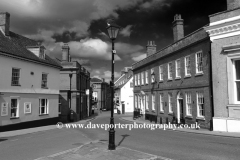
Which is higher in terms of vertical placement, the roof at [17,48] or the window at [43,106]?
the roof at [17,48]

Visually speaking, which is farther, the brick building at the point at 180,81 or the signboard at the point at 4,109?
the brick building at the point at 180,81

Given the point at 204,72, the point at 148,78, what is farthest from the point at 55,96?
the point at 204,72

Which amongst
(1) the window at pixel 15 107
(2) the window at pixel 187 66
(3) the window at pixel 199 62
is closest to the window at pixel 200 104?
(3) the window at pixel 199 62

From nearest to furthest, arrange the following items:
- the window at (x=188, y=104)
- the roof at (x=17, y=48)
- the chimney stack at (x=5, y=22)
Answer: the roof at (x=17, y=48), the window at (x=188, y=104), the chimney stack at (x=5, y=22)

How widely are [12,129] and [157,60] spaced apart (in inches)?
713

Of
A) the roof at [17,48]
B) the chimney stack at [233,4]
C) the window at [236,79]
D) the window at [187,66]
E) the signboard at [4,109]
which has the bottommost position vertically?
the signboard at [4,109]

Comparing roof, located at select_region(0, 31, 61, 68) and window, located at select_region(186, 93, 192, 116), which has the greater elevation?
roof, located at select_region(0, 31, 61, 68)

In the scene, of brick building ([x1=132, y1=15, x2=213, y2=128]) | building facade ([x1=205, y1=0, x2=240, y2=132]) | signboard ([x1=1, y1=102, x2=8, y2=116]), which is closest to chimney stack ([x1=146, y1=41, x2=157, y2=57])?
brick building ([x1=132, y1=15, x2=213, y2=128])

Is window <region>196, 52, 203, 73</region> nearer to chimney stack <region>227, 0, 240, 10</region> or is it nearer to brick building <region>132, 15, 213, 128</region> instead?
brick building <region>132, 15, 213, 128</region>

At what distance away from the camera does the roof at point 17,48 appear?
19283 millimetres

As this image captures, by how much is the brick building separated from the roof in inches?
507

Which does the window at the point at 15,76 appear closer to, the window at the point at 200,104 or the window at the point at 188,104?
the window at the point at 188,104

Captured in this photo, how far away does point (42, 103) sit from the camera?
24172 mm

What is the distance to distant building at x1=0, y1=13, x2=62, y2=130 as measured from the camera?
1887 centimetres
